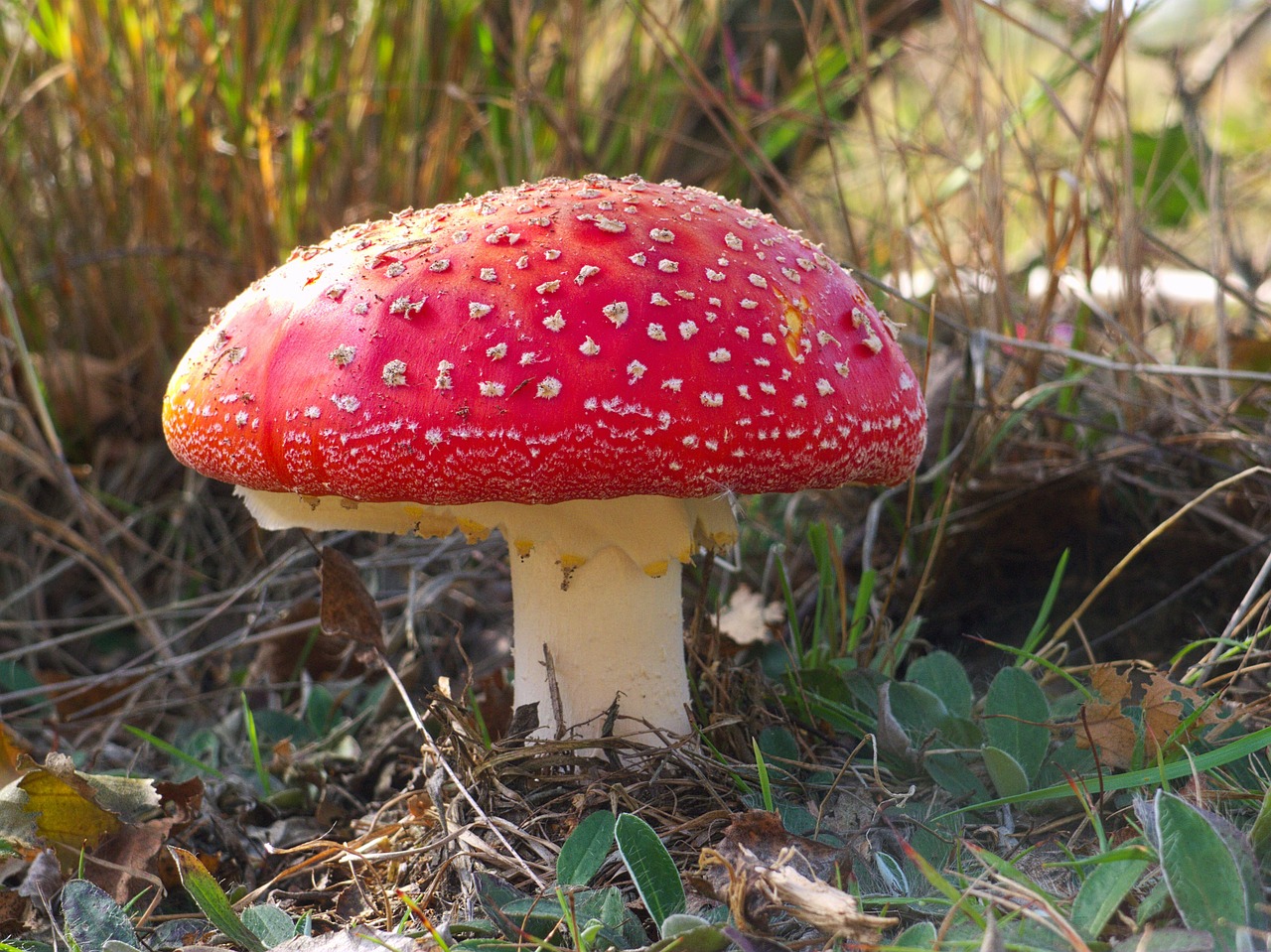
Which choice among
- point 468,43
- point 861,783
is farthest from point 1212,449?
point 468,43

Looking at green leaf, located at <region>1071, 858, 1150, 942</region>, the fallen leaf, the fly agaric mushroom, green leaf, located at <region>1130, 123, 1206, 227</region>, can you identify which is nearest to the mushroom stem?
the fly agaric mushroom

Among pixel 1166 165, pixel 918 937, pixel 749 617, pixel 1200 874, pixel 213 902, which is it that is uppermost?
pixel 1166 165

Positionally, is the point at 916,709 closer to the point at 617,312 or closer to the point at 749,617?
the point at 749,617

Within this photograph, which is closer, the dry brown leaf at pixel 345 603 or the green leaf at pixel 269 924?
the green leaf at pixel 269 924

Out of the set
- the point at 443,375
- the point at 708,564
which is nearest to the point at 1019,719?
the point at 708,564

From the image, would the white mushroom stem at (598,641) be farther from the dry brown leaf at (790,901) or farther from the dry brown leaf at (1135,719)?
→ the dry brown leaf at (1135,719)

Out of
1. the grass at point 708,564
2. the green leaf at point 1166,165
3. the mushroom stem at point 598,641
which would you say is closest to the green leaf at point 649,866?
the grass at point 708,564
